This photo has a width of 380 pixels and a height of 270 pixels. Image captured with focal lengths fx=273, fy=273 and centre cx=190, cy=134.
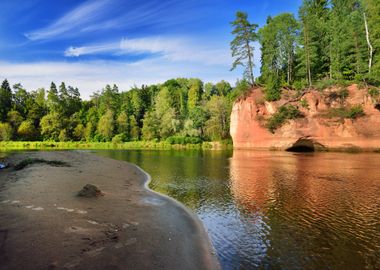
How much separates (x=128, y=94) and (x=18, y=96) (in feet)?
128

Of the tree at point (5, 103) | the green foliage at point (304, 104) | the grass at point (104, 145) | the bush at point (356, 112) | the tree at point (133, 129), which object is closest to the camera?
the bush at point (356, 112)

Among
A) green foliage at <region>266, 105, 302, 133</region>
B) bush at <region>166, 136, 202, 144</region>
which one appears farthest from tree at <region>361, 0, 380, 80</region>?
bush at <region>166, 136, 202, 144</region>

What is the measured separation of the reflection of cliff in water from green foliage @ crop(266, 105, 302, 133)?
23874 mm

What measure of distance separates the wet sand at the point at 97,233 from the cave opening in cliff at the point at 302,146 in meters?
37.7

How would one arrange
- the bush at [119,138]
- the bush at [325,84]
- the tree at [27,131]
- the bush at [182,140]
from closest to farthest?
the bush at [325,84], the bush at [182,140], the tree at [27,131], the bush at [119,138]

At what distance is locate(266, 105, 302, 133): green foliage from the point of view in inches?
1809

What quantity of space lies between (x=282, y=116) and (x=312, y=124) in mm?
4885

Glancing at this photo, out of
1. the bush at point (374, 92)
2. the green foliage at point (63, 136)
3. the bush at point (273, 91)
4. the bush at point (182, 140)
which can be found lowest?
the bush at point (182, 140)

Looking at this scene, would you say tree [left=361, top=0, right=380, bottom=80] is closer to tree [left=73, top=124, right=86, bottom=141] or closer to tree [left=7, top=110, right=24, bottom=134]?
tree [left=73, top=124, right=86, bottom=141]

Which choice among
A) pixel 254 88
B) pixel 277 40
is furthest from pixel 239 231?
pixel 277 40

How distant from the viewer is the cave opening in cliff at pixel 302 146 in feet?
152

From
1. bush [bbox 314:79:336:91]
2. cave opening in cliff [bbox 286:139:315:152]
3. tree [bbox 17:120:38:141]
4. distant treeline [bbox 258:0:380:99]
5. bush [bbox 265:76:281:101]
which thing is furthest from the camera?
tree [bbox 17:120:38:141]

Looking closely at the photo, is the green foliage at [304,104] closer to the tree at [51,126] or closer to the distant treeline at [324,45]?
the distant treeline at [324,45]

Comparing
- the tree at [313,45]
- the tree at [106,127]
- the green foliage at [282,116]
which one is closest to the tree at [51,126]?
the tree at [106,127]
